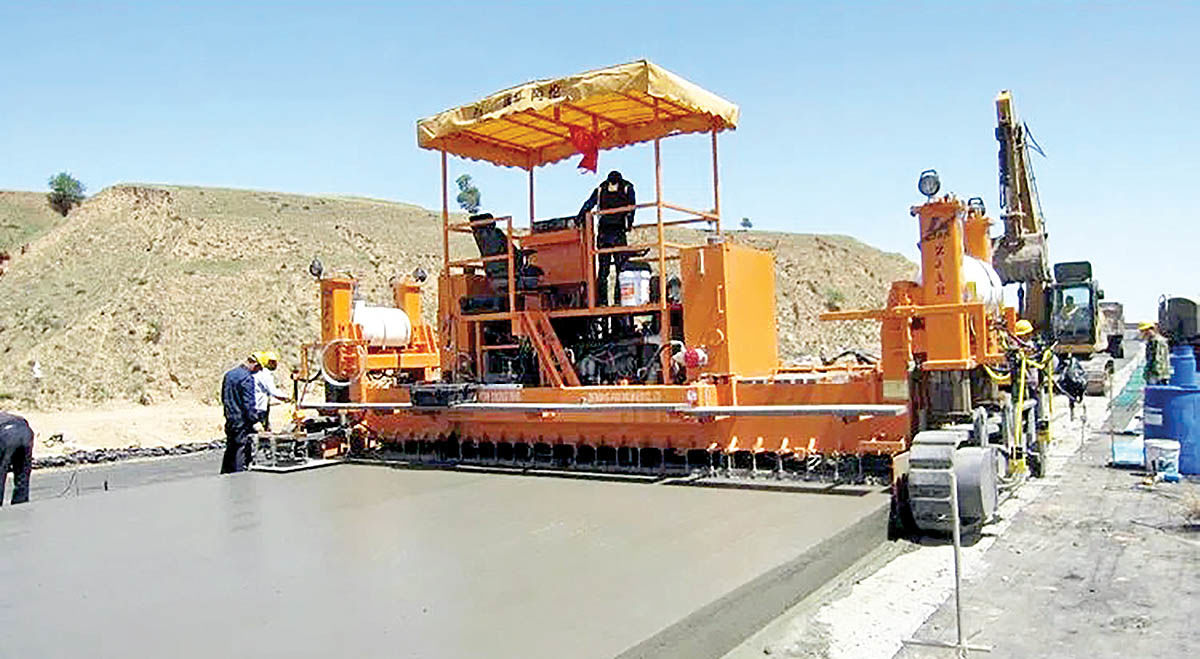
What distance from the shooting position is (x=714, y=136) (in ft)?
30.5

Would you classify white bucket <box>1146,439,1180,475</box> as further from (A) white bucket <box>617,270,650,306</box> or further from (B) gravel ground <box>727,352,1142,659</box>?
(A) white bucket <box>617,270,650,306</box>

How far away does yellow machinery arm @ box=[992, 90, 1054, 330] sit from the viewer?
22.0 meters

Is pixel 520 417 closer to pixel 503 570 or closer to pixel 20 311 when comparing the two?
pixel 503 570

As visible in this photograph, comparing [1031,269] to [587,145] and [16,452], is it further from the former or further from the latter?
[16,452]

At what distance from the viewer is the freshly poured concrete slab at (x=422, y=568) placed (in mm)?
3986

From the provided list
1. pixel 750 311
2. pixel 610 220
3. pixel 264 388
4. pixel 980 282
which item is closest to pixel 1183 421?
pixel 980 282

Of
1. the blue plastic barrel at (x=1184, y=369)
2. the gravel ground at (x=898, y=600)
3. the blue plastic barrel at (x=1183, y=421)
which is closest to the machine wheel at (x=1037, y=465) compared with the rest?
the blue plastic barrel at (x=1183, y=421)

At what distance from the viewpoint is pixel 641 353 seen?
915 cm

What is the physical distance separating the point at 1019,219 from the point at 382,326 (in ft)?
55.5

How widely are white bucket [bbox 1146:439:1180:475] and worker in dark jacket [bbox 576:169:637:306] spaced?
648 centimetres

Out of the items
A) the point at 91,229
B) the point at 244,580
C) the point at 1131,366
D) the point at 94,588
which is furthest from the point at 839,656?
the point at 91,229

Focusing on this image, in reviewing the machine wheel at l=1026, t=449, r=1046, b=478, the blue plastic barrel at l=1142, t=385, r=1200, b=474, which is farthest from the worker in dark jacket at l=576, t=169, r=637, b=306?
the blue plastic barrel at l=1142, t=385, r=1200, b=474

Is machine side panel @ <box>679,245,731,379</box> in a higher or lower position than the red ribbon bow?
lower

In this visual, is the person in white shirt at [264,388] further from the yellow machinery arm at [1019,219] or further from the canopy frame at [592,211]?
the yellow machinery arm at [1019,219]
